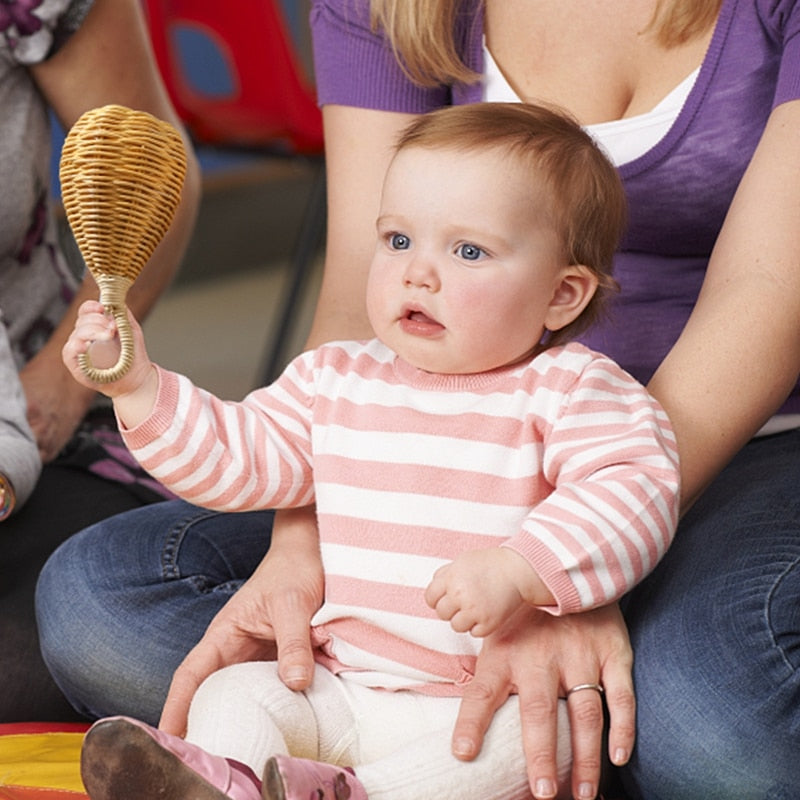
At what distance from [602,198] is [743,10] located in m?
0.27

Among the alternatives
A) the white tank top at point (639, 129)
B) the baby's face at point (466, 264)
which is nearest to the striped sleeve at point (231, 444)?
the baby's face at point (466, 264)

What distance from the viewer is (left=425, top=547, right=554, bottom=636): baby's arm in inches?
36.4

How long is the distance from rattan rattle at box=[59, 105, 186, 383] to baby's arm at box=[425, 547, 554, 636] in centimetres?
26

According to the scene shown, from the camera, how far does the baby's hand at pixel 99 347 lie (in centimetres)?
98

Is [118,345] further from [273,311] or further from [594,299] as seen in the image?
[273,311]

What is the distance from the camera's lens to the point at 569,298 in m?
1.10

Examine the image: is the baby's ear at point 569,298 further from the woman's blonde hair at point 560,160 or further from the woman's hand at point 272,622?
the woman's hand at point 272,622

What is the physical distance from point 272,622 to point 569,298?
329 mm

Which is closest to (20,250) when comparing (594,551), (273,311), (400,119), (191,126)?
(400,119)

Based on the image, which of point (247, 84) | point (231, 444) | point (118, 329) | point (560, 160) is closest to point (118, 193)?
point (118, 329)

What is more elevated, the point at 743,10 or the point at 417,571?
the point at 743,10

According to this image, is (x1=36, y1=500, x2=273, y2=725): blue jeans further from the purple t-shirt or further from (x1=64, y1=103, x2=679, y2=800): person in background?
the purple t-shirt

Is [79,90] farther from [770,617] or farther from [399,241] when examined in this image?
[770,617]

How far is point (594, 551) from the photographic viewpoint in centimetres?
95
